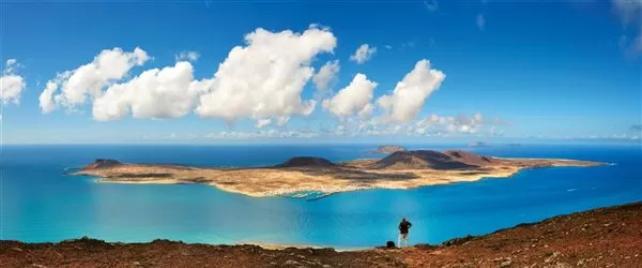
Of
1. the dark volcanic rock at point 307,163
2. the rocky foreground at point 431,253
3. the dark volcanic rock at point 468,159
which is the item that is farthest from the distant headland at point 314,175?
the rocky foreground at point 431,253

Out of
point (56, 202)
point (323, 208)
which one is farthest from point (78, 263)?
point (56, 202)

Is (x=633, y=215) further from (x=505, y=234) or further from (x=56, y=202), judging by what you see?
(x=56, y=202)

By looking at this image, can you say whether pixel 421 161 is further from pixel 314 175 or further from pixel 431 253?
pixel 431 253

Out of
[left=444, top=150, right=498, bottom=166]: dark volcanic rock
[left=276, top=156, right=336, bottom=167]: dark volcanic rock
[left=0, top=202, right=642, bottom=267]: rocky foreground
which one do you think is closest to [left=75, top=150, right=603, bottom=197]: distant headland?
[left=276, top=156, right=336, bottom=167]: dark volcanic rock

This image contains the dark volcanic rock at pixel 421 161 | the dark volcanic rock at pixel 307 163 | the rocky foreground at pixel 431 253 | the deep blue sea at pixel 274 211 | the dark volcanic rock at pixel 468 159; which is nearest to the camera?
the rocky foreground at pixel 431 253

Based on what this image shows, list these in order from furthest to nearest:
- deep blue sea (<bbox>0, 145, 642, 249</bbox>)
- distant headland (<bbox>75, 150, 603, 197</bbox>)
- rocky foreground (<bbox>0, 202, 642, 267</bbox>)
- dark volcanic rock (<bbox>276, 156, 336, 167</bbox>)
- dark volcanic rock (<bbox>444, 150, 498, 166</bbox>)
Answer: dark volcanic rock (<bbox>444, 150, 498, 166</bbox>)
dark volcanic rock (<bbox>276, 156, 336, 167</bbox>)
distant headland (<bbox>75, 150, 603, 197</bbox>)
deep blue sea (<bbox>0, 145, 642, 249</bbox>)
rocky foreground (<bbox>0, 202, 642, 267</bbox>)

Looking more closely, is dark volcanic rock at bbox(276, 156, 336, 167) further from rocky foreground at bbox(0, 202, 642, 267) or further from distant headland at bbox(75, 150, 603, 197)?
rocky foreground at bbox(0, 202, 642, 267)

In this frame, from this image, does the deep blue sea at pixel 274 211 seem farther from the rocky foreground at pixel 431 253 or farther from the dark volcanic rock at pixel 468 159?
the dark volcanic rock at pixel 468 159
